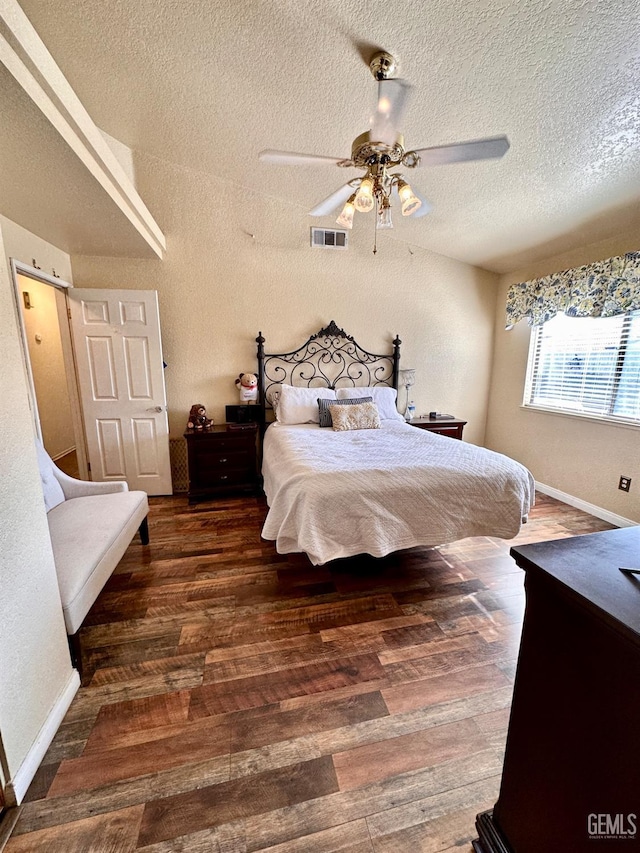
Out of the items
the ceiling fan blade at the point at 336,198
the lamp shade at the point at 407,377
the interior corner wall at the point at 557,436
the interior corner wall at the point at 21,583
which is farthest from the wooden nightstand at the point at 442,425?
the interior corner wall at the point at 21,583

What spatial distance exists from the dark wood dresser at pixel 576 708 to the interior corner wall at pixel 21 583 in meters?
1.46

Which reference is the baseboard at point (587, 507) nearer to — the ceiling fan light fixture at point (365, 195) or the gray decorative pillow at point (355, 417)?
the gray decorative pillow at point (355, 417)

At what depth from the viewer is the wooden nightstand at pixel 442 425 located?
3.93 meters

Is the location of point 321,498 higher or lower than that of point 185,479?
higher

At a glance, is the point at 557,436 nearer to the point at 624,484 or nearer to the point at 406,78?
the point at 624,484

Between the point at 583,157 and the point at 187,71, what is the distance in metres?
2.50

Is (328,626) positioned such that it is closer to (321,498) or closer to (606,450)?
(321,498)

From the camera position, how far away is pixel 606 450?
3068 millimetres

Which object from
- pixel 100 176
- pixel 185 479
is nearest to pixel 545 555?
pixel 100 176

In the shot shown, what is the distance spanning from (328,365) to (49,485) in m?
2.80

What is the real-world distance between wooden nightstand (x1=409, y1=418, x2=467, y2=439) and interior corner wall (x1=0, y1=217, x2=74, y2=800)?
3.40 m

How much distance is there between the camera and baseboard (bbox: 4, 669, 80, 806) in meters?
1.05

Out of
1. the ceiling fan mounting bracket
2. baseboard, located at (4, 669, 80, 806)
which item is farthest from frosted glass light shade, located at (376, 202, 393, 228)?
baseboard, located at (4, 669, 80, 806)

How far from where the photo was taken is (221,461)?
3.42 metres
